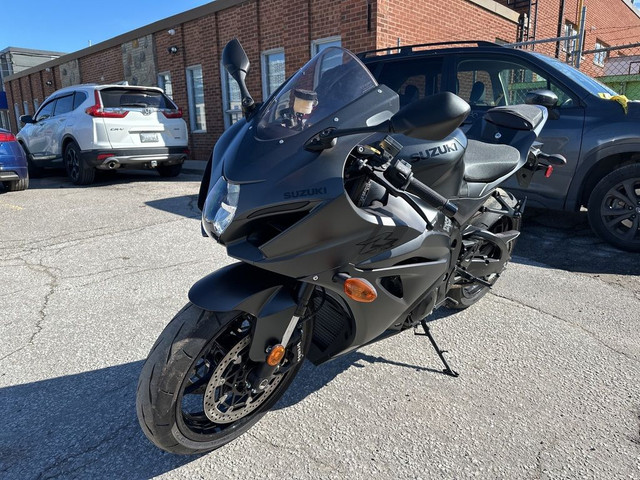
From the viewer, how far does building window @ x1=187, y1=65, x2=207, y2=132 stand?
1383 cm

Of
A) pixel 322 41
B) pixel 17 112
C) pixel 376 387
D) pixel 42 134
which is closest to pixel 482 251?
pixel 376 387

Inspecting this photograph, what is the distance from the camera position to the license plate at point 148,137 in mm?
8562

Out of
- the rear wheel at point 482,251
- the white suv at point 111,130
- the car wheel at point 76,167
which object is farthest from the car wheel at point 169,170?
the rear wheel at point 482,251

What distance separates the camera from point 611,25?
66.8 feet

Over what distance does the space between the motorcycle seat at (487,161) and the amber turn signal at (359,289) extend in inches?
38.8

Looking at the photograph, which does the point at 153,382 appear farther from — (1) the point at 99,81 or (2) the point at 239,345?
(1) the point at 99,81

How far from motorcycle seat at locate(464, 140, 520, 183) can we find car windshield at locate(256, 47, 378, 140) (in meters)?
0.86

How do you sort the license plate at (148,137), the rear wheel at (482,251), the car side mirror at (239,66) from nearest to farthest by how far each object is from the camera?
the car side mirror at (239,66) < the rear wheel at (482,251) < the license plate at (148,137)

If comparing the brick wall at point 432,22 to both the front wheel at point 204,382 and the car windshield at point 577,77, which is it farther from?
the front wheel at point 204,382

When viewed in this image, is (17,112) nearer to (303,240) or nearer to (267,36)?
(267,36)

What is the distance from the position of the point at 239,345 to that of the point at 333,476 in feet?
2.11

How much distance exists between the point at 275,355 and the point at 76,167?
856 cm

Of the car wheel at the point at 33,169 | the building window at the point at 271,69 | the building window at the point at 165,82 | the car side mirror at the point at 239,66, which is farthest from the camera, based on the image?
the building window at the point at 165,82

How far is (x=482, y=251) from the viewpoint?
9.82 ft
